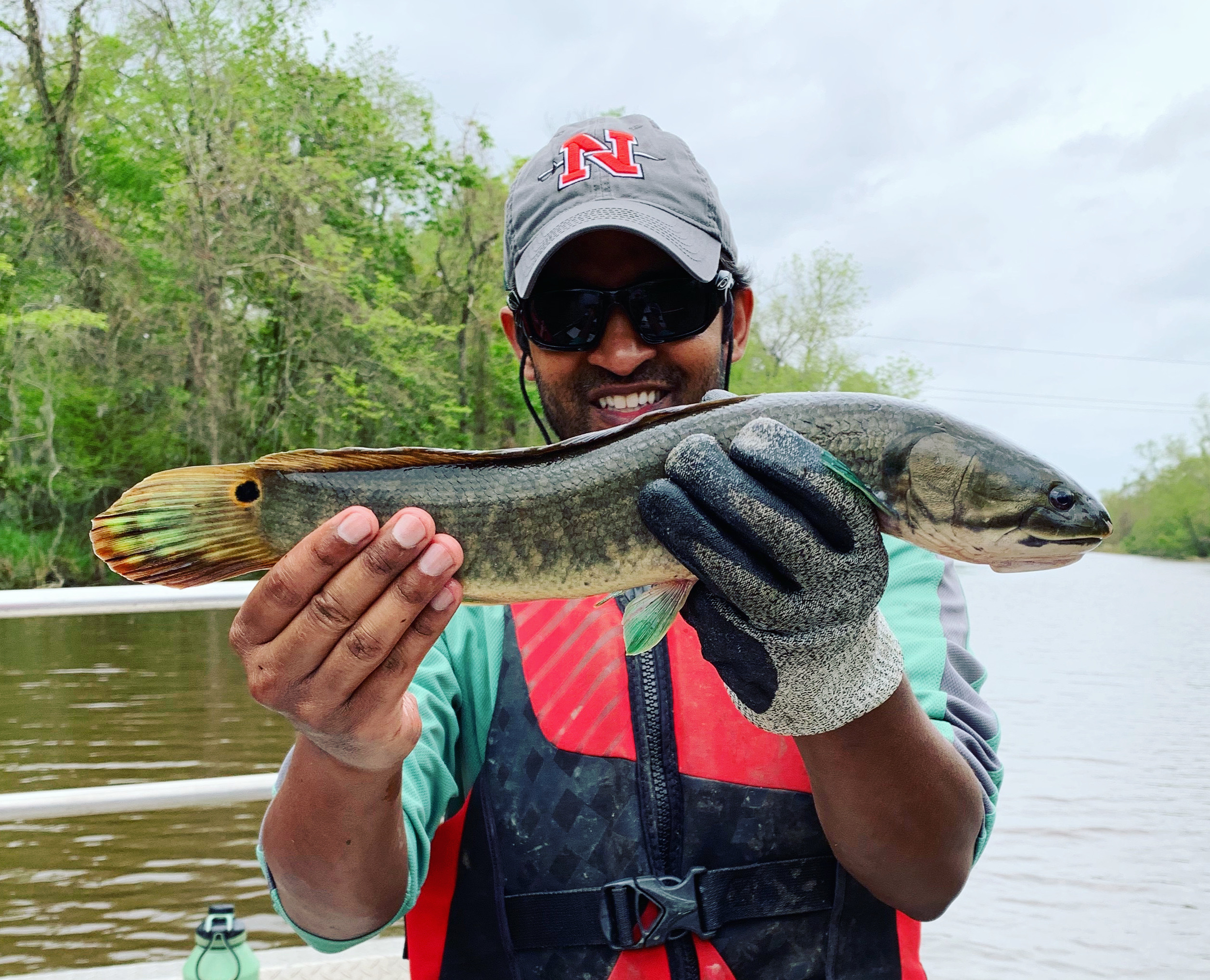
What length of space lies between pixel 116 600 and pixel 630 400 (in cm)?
146

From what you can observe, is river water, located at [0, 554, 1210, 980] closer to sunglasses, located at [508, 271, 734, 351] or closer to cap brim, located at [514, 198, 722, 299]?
sunglasses, located at [508, 271, 734, 351]

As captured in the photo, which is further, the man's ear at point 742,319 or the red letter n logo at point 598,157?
the man's ear at point 742,319

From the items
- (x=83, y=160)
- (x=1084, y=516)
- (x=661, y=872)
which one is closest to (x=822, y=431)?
(x=1084, y=516)

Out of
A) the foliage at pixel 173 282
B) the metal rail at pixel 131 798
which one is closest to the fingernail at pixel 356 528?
the metal rail at pixel 131 798

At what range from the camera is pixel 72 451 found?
26.2 meters

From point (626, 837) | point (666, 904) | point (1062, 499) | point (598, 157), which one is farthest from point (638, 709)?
point (598, 157)

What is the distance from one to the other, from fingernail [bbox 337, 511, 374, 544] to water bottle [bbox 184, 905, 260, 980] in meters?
2.01

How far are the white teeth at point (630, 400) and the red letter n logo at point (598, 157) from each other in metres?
0.60

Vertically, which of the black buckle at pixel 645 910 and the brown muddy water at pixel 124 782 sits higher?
the black buckle at pixel 645 910

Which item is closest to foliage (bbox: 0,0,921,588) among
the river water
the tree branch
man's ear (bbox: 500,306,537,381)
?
the tree branch

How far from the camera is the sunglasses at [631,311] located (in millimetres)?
2645

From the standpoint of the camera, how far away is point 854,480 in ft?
5.89

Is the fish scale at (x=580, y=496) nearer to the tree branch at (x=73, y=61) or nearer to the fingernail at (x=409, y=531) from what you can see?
the fingernail at (x=409, y=531)

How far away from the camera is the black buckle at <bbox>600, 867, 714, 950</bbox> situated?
2.12m
